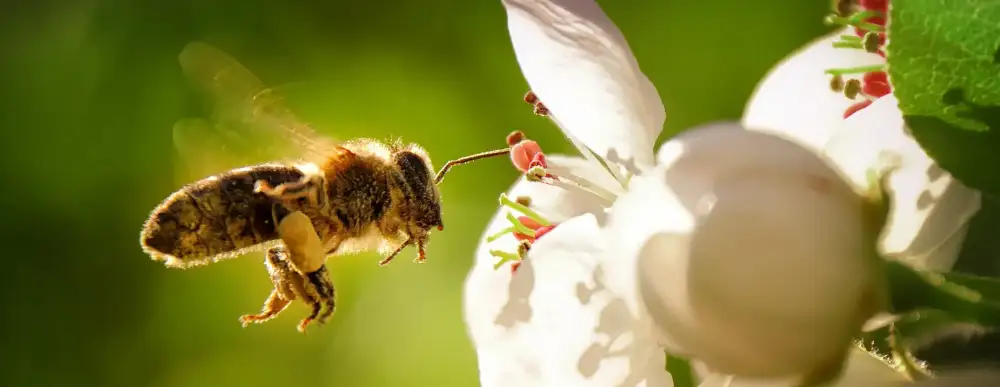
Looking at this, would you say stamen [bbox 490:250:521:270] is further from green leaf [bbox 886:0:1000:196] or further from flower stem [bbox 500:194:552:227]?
green leaf [bbox 886:0:1000:196]

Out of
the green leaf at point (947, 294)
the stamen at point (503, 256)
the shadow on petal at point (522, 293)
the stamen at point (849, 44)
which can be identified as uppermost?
the stamen at point (849, 44)

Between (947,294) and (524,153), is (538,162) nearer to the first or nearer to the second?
(524,153)

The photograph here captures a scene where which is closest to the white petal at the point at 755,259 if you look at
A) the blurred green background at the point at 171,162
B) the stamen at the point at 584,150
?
the stamen at the point at 584,150

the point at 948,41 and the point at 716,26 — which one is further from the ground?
the point at 948,41

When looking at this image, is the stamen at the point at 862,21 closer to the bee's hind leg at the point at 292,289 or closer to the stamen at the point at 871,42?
the stamen at the point at 871,42

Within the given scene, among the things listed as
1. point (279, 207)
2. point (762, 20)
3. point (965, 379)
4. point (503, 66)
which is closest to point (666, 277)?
point (965, 379)

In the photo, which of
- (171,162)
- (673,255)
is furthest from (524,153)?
(171,162)

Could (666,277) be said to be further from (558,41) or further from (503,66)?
(503,66)
